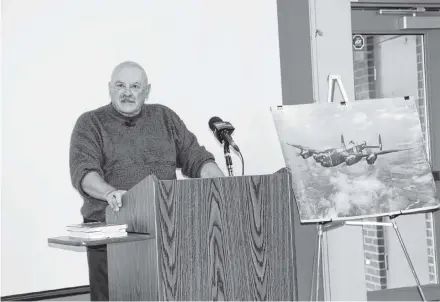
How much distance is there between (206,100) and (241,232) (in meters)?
1.73

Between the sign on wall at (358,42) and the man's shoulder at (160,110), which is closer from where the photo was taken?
the man's shoulder at (160,110)

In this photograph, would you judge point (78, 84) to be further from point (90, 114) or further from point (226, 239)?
point (226, 239)

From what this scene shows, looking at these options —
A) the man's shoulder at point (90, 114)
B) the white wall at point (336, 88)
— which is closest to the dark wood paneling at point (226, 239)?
the man's shoulder at point (90, 114)

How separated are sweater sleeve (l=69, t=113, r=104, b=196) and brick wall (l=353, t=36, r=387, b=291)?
2082mm

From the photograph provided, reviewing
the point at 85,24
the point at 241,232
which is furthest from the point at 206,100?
the point at 241,232

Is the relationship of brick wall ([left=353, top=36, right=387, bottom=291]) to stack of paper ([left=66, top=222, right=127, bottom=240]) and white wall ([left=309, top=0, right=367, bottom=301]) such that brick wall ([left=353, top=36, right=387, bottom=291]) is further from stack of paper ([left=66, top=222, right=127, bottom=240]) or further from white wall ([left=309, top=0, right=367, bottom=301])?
stack of paper ([left=66, top=222, right=127, bottom=240])

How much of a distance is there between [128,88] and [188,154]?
45cm

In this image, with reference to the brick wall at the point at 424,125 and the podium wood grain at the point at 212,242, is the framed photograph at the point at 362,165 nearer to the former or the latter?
the podium wood grain at the point at 212,242

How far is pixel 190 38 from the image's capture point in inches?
166

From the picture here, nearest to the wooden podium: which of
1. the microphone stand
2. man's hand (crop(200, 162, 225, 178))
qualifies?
the microphone stand

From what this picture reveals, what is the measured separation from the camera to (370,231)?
497 centimetres

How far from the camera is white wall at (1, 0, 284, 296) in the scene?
3758 mm

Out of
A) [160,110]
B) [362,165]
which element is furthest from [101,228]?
[362,165]

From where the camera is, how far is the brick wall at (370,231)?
193 inches
